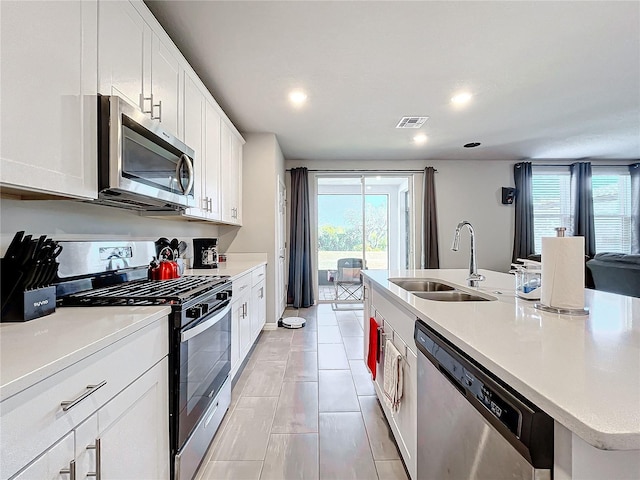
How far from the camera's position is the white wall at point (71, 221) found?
1226 mm

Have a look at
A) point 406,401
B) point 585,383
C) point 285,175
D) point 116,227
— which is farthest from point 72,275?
point 285,175

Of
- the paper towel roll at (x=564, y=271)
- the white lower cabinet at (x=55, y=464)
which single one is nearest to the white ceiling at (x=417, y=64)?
the paper towel roll at (x=564, y=271)

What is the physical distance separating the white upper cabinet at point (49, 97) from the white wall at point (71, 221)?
0.81 ft

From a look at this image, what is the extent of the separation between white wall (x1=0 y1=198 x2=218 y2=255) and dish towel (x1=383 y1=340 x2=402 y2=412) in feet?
5.68

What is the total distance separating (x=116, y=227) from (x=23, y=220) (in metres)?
0.59

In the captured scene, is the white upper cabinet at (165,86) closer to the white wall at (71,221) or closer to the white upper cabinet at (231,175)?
the white wall at (71,221)

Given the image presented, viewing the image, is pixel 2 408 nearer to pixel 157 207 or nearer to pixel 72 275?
pixel 72 275

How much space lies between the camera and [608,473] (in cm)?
49

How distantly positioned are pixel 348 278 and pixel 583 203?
434cm

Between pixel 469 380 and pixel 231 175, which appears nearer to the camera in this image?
pixel 469 380

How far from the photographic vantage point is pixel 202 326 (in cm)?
153

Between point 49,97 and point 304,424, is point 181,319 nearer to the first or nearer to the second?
point 49,97

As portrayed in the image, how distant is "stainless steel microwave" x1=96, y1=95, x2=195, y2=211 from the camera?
1272 mm

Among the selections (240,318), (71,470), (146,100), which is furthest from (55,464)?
(240,318)
